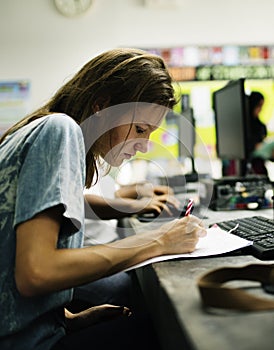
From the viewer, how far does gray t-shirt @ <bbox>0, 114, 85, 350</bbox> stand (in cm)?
62

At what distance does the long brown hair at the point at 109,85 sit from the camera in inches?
32.7

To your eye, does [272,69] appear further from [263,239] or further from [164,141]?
[263,239]

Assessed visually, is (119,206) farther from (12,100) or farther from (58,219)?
(12,100)

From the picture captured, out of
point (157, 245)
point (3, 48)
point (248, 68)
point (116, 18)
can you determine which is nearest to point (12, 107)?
point (3, 48)

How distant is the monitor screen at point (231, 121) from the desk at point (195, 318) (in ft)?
2.94

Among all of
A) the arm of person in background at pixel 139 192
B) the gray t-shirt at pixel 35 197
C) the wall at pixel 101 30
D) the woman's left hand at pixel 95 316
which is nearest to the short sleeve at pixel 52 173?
the gray t-shirt at pixel 35 197

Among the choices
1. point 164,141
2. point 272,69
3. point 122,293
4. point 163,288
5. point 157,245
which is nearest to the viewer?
point 163,288

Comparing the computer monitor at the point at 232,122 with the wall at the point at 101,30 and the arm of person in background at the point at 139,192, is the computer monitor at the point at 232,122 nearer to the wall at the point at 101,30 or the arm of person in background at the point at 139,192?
the arm of person in background at the point at 139,192

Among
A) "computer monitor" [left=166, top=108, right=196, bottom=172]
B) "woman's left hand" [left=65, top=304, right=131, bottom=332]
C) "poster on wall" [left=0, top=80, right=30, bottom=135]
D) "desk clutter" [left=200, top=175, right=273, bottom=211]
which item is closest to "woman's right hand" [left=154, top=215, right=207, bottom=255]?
"woman's left hand" [left=65, top=304, right=131, bottom=332]

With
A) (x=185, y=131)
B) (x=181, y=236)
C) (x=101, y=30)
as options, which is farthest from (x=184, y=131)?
(x=181, y=236)

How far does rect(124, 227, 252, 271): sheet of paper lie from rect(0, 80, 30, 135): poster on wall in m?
2.25

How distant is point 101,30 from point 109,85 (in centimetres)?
220

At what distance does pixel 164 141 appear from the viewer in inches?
108

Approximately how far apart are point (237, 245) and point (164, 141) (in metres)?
1.98
